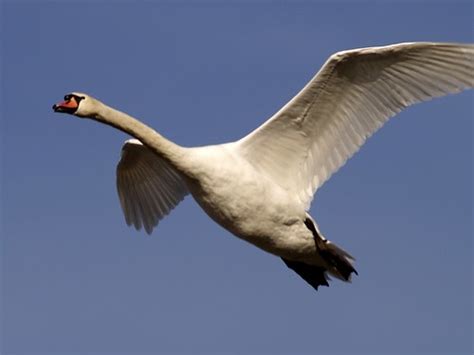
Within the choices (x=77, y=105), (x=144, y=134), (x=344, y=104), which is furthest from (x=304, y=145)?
(x=77, y=105)

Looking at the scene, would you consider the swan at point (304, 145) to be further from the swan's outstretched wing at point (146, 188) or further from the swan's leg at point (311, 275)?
the swan's outstretched wing at point (146, 188)

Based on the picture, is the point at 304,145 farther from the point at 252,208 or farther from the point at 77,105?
the point at 77,105

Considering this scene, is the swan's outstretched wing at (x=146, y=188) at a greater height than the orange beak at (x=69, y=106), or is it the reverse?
the orange beak at (x=69, y=106)

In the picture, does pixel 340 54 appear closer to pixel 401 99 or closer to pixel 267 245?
pixel 401 99

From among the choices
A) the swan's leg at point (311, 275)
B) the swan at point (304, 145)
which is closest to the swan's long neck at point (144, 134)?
the swan at point (304, 145)

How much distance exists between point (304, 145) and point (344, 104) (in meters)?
0.84

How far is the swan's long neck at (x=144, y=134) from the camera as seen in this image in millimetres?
15215

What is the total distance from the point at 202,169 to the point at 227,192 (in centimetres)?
43

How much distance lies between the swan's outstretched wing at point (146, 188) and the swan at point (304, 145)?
9.62 feet

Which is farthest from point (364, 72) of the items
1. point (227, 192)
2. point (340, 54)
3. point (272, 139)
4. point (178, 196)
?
point (178, 196)

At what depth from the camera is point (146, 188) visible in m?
19.1

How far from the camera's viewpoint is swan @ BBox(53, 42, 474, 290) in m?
15.3

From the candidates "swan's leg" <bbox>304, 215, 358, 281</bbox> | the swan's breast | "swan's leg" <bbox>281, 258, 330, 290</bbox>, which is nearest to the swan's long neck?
the swan's breast

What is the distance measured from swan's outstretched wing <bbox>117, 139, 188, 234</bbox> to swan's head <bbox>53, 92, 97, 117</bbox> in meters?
3.33
